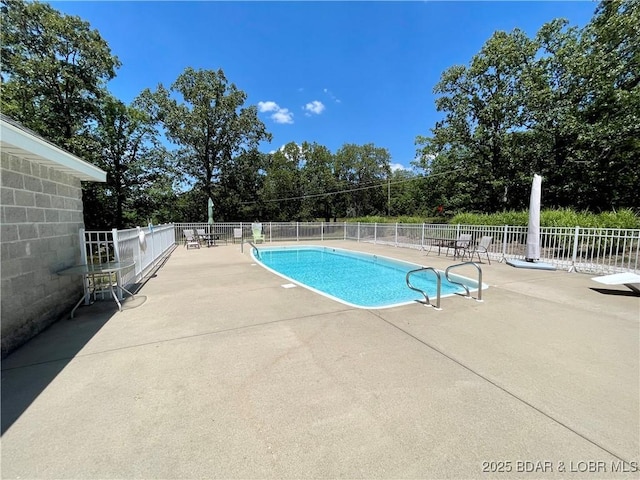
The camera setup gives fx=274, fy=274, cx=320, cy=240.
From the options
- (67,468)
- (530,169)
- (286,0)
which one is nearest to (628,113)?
(530,169)

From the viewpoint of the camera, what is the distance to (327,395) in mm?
2361

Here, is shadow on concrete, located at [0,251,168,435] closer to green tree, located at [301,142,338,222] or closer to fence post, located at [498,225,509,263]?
fence post, located at [498,225,509,263]

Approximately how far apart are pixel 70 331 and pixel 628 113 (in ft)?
72.4

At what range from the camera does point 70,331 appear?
12.5 ft

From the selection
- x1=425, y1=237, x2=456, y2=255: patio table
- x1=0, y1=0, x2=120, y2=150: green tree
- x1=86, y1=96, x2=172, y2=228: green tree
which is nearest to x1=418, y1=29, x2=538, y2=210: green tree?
x1=425, y1=237, x2=456, y2=255: patio table

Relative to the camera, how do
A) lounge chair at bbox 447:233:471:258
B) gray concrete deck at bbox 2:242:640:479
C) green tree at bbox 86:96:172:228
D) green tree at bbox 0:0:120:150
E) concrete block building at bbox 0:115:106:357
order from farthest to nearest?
1. green tree at bbox 86:96:172:228
2. green tree at bbox 0:0:120:150
3. lounge chair at bbox 447:233:471:258
4. concrete block building at bbox 0:115:106:357
5. gray concrete deck at bbox 2:242:640:479

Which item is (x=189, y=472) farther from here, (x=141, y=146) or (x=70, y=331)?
(x=141, y=146)

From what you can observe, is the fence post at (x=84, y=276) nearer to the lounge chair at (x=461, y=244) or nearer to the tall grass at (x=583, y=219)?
the lounge chair at (x=461, y=244)

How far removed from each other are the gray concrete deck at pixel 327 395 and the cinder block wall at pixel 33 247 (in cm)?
34

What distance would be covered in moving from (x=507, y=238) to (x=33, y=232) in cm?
1259

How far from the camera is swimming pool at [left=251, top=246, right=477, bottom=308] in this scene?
6.39 m

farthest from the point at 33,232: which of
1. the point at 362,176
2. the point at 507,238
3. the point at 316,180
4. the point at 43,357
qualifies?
the point at 362,176

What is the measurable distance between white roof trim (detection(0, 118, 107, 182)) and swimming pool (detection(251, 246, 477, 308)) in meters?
4.48

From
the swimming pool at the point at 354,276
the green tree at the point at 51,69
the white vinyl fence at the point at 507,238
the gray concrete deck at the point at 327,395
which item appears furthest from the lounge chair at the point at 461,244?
the green tree at the point at 51,69
